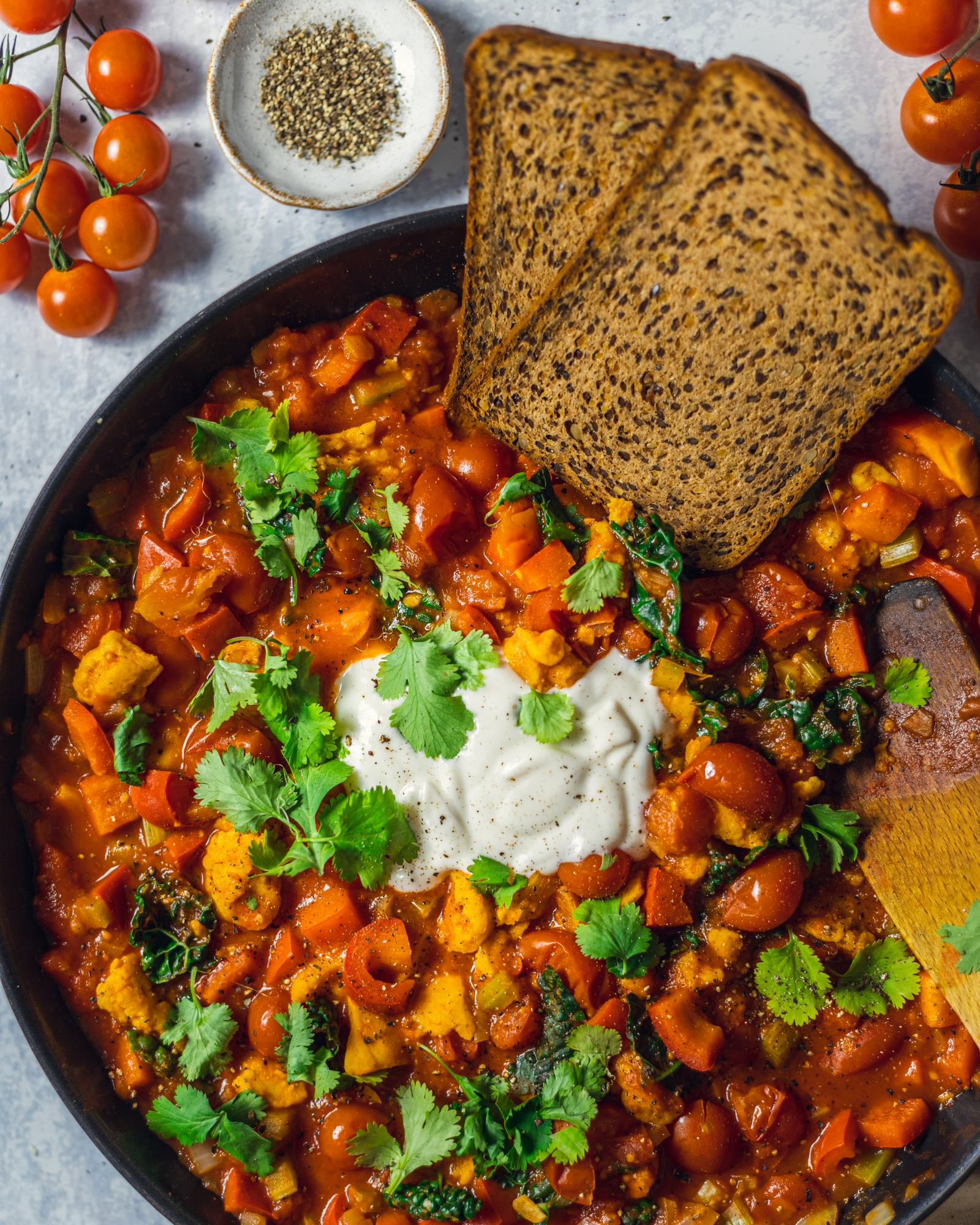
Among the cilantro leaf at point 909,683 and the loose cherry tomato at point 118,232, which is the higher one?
the cilantro leaf at point 909,683

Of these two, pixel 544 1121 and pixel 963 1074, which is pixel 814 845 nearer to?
pixel 963 1074

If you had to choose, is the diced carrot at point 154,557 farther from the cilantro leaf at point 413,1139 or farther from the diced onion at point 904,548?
the diced onion at point 904,548

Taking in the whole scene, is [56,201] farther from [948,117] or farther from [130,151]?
[948,117]

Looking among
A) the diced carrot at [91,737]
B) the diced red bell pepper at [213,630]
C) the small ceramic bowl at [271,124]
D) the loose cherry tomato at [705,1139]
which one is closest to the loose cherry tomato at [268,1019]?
the diced carrot at [91,737]

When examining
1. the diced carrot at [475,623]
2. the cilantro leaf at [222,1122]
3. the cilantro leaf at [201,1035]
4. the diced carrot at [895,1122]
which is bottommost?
the cilantro leaf at [222,1122]

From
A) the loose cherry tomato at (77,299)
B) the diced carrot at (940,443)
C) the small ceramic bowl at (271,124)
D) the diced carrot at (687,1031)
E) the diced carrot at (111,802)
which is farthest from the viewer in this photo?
the loose cherry tomato at (77,299)

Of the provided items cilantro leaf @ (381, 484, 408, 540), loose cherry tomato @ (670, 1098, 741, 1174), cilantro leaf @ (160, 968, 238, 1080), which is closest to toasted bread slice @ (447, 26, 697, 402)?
cilantro leaf @ (381, 484, 408, 540)

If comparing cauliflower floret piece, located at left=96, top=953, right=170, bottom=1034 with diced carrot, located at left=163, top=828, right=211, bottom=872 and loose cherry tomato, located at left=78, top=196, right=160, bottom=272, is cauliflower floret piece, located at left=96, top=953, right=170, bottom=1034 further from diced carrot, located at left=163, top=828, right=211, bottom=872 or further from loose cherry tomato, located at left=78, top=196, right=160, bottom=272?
loose cherry tomato, located at left=78, top=196, right=160, bottom=272
